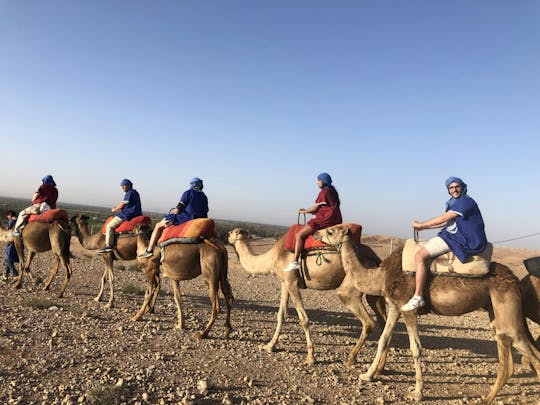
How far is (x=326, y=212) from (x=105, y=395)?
15.3 ft

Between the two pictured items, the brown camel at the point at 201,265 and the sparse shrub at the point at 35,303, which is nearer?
the brown camel at the point at 201,265

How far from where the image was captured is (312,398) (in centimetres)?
530

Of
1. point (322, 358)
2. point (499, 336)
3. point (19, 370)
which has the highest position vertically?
point (499, 336)

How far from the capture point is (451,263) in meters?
5.64

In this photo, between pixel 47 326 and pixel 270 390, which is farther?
pixel 47 326

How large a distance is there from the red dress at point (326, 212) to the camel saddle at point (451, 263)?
1665 millimetres

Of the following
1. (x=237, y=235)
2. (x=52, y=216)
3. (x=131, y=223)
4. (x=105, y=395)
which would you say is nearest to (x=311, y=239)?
(x=237, y=235)

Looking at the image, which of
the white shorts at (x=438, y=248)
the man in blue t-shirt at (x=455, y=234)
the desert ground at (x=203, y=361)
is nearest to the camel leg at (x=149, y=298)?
the desert ground at (x=203, y=361)

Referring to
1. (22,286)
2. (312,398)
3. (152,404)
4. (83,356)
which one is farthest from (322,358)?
(22,286)

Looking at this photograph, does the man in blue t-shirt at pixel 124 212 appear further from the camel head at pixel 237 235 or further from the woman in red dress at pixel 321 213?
the woman in red dress at pixel 321 213

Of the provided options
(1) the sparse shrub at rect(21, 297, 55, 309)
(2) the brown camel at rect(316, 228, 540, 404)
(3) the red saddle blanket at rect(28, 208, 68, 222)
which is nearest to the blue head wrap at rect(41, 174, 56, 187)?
(3) the red saddle blanket at rect(28, 208, 68, 222)

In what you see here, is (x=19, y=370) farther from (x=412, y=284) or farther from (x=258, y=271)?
(x=412, y=284)

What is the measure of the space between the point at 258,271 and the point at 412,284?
330 cm

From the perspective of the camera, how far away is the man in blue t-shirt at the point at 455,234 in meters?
5.48
